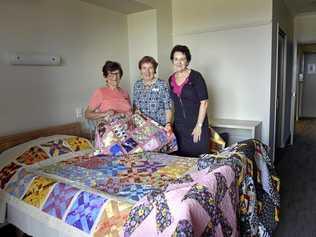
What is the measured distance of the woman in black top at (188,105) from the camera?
2.45 meters

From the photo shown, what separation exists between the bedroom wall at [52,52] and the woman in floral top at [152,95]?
81 centimetres

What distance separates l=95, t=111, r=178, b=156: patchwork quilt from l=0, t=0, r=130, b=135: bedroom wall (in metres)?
0.64

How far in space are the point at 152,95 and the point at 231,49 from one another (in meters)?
1.58

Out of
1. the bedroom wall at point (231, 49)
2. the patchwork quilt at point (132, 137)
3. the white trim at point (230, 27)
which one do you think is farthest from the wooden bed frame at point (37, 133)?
the white trim at point (230, 27)

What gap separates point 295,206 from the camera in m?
2.80

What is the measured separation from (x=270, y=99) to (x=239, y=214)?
6.85 feet

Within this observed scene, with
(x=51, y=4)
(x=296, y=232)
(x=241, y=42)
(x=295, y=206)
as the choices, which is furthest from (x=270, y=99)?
(x=51, y=4)

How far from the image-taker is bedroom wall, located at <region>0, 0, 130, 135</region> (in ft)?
8.04

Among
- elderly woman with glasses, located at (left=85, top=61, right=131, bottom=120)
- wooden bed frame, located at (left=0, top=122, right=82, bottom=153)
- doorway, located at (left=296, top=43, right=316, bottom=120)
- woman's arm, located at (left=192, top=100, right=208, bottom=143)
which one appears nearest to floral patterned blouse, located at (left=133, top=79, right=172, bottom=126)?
elderly woman with glasses, located at (left=85, top=61, right=131, bottom=120)

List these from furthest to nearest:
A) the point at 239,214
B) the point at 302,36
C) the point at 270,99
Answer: the point at 302,36 → the point at 270,99 → the point at 239,214

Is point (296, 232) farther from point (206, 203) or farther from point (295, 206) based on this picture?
point (206, 203)

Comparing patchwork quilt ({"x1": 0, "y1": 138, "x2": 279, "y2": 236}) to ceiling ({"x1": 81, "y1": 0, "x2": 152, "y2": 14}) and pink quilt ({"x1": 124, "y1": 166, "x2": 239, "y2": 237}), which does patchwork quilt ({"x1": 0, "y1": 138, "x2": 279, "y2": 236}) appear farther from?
ceiling ({"x1": 81, "y1": 0, "x2": 152, "y2": 14})

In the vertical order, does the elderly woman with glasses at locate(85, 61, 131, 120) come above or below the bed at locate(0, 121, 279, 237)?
above

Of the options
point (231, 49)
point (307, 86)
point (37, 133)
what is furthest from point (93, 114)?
point (307, 86)
